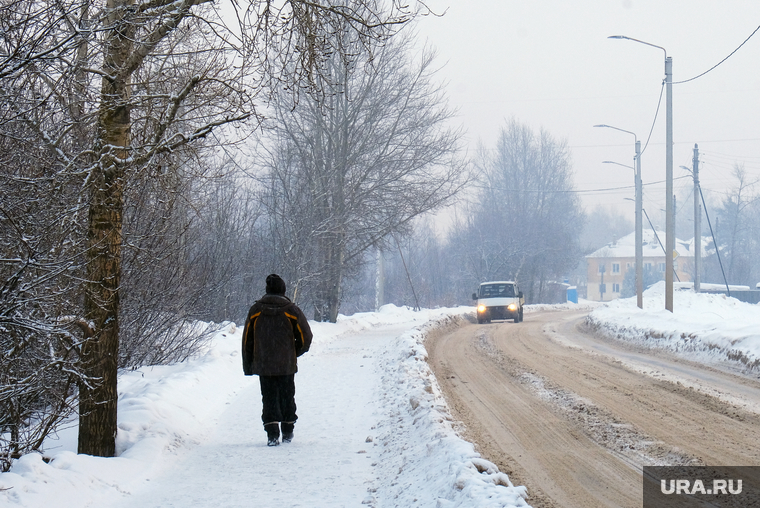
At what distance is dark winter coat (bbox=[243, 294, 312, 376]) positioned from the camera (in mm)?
8234

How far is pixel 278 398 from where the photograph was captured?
27.2ft

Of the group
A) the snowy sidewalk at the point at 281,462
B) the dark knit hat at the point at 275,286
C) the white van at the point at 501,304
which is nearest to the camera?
the snowy sidewalk at the point at 281,462

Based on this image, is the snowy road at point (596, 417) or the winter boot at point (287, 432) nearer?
the snowy road at point (596, 417)

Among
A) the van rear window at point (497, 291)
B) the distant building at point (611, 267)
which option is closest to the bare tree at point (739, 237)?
the distant building at point (611, 267)

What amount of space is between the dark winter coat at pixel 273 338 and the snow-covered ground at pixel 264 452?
35.3 inches

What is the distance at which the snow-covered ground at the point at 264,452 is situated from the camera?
5.76 meters

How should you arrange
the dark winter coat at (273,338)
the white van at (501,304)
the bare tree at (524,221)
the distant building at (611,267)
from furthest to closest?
1. the distant building at (611,267)
2. the bare tree at (524,221)
3. the white van at (501,304)
4. the dark winter coat at (273,338)

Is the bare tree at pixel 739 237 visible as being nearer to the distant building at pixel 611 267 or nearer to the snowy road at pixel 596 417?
the distant building at pixel 611 267

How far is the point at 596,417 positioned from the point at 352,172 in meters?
18.7

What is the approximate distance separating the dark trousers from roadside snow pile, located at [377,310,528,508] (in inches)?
43.8

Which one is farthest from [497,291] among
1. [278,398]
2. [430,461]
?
[430,461]

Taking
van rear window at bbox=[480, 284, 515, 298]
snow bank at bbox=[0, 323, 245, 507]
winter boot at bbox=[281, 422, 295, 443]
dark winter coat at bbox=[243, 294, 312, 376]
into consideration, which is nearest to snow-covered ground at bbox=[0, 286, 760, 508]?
snow bank at bbox=[0, 323, 245, 507]
